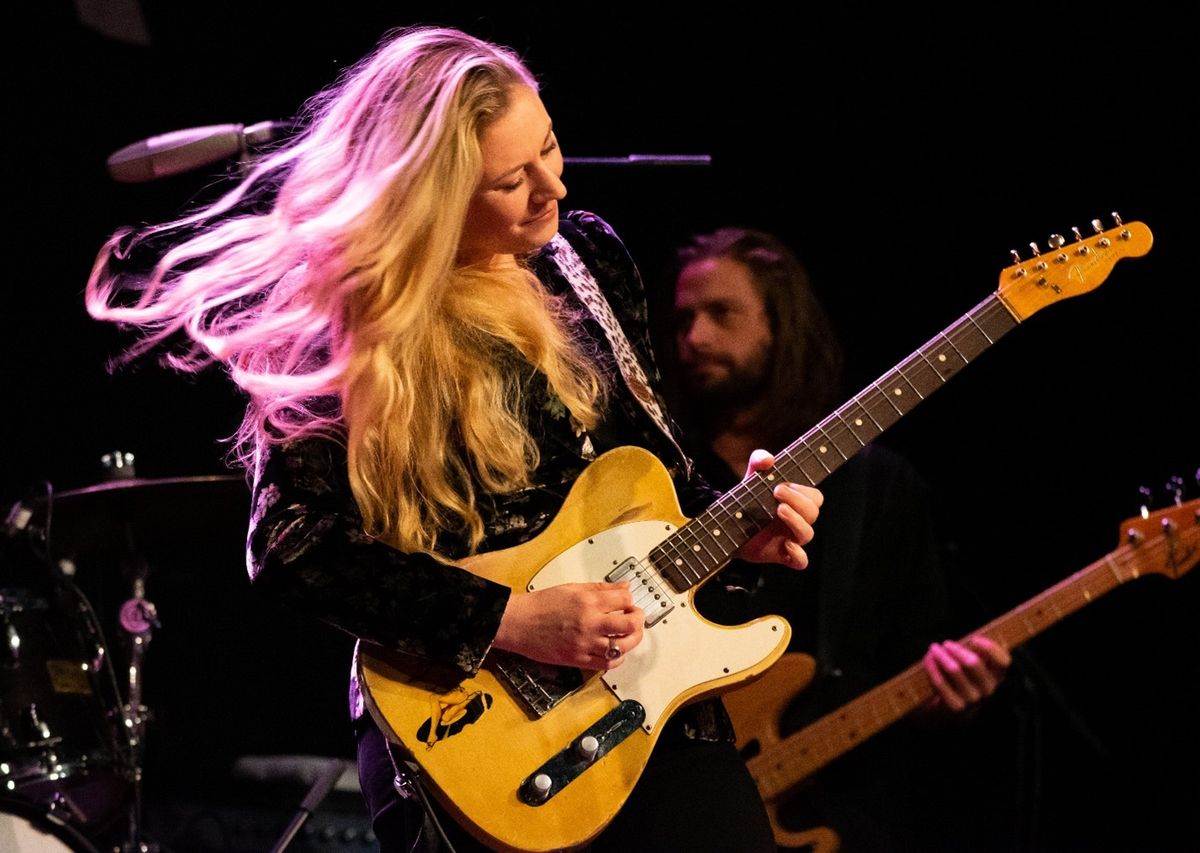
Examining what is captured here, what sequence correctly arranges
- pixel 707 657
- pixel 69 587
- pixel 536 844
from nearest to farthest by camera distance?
pixel 536 844
pixel 707 657
pixel 69 587

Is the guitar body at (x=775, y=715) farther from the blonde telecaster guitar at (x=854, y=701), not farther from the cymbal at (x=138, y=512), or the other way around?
the cymbal at (x=138, y=512)

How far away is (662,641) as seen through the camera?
2.14 meters

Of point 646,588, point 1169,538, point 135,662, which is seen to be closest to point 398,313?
point 646,588

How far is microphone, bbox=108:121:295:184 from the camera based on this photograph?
9.53 ft

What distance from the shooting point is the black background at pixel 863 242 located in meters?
4.77

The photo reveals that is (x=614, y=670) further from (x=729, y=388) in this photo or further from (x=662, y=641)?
(x=729, y=388)

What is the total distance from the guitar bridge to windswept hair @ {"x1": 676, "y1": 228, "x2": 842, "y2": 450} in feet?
7.85

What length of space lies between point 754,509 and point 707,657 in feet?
0.94

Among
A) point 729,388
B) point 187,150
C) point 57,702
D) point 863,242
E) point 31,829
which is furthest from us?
point 863,242

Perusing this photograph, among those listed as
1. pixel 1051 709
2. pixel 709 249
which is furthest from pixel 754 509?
pixel 1051 709

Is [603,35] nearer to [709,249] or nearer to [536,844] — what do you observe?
A: [709,249]

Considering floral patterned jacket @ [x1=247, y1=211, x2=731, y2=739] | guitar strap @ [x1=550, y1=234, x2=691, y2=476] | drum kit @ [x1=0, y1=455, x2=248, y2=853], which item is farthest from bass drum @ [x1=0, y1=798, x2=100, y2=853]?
guitar strap @ [x1=550, y1=234, x2=691, y2=476]

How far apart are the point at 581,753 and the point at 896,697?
2.24 meters

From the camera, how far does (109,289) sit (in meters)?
2.48
